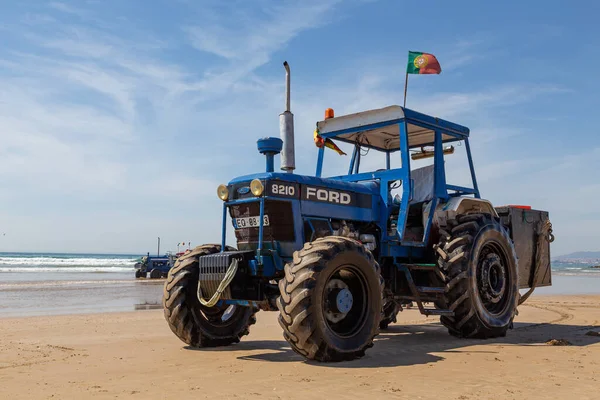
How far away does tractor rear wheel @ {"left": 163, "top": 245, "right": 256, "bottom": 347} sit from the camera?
7645 mm

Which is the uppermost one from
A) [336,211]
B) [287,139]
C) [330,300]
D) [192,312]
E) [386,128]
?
[386,128]

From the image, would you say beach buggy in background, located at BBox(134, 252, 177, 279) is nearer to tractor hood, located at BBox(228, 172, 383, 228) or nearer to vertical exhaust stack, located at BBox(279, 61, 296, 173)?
tractor hood, located at BBox(228, 172, 383, 228)

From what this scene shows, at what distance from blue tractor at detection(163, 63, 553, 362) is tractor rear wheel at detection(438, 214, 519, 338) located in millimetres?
18

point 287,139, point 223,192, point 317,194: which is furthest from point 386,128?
point 223,192

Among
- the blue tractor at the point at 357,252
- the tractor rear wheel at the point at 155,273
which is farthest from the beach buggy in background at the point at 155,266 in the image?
the blue tractor at the point at 357,252

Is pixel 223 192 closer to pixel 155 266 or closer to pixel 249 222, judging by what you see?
pixel 249 222

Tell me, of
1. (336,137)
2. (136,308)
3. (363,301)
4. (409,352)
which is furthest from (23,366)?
(136,308)

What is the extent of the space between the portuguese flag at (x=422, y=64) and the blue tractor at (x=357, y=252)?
52.4 inches

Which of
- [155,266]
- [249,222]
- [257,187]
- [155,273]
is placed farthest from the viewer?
[155,266]

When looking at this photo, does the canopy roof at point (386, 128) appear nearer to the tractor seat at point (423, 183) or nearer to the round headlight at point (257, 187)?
the tractor seat at point (423, 183)

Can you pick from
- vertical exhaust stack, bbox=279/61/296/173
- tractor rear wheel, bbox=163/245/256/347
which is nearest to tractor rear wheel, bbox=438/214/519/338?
vertical exhaust stack, bbox=279/61/296/173

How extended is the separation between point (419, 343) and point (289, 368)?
2795 millimetres

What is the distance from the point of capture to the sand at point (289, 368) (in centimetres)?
511

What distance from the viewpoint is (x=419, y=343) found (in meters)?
8.34
